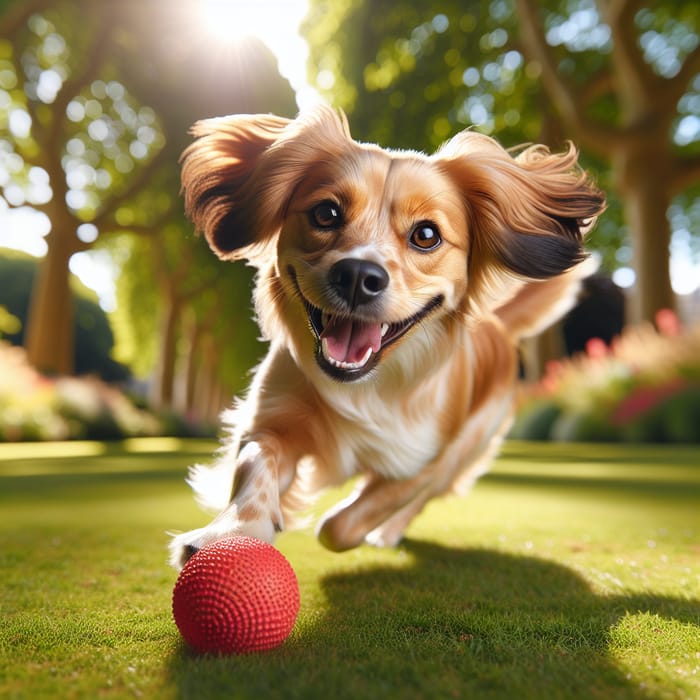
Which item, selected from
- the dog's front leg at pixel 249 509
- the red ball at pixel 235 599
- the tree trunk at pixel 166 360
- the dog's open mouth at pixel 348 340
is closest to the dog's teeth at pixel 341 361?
the dog's open mouth at pixel 348 340

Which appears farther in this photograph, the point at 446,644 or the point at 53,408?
the point at 53,408

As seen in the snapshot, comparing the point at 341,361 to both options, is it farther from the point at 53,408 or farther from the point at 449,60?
the point at 449,60

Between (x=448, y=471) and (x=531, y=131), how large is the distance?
701 inches

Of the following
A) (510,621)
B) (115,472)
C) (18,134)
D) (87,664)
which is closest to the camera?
(87,664)

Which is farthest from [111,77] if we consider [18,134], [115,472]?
[115,472]

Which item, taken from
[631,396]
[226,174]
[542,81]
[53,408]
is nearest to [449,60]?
[542,81]

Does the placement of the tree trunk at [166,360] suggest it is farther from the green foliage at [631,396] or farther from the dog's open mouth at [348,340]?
the dog's open mouth at [348,340]

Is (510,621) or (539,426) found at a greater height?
(510,621)

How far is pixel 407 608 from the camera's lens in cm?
230

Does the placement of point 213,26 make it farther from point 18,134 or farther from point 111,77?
point 18,134

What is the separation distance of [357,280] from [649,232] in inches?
511

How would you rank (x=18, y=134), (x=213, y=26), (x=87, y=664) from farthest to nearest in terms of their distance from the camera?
1. (x=18, y=134)
2. (x=213, y=26)
3. (x=87, y=664)

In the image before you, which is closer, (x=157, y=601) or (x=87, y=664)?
(x=87, y=664)

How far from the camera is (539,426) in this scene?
1461 cm
